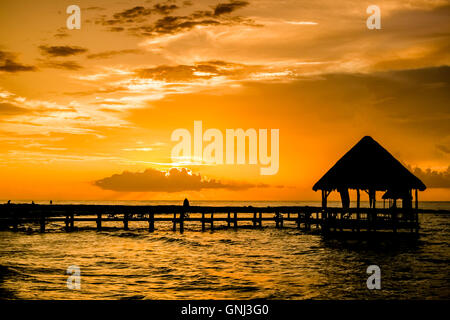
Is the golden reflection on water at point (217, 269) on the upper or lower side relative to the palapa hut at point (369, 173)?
lower

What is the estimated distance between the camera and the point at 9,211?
36.8 metres

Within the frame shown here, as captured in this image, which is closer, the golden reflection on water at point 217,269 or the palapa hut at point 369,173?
the golden reflection on water at point 217,269

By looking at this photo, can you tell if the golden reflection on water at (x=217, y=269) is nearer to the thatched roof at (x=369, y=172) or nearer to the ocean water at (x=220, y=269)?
the ocean water at (x=220, y=269)

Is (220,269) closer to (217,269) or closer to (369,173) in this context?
(217,269)

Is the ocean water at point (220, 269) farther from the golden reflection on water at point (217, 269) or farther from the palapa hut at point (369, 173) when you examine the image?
the palapa hut at point (369, 173)

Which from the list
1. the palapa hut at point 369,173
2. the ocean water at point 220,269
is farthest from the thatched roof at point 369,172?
the ocean water at point 220,269

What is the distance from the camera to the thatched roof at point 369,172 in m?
29.7

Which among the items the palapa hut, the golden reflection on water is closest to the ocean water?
the golden reflection on water

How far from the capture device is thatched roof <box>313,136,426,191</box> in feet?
97.5

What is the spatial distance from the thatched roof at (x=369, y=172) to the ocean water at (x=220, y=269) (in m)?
3.88

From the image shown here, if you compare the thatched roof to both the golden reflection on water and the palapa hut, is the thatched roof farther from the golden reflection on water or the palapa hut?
the golden reflection on water
